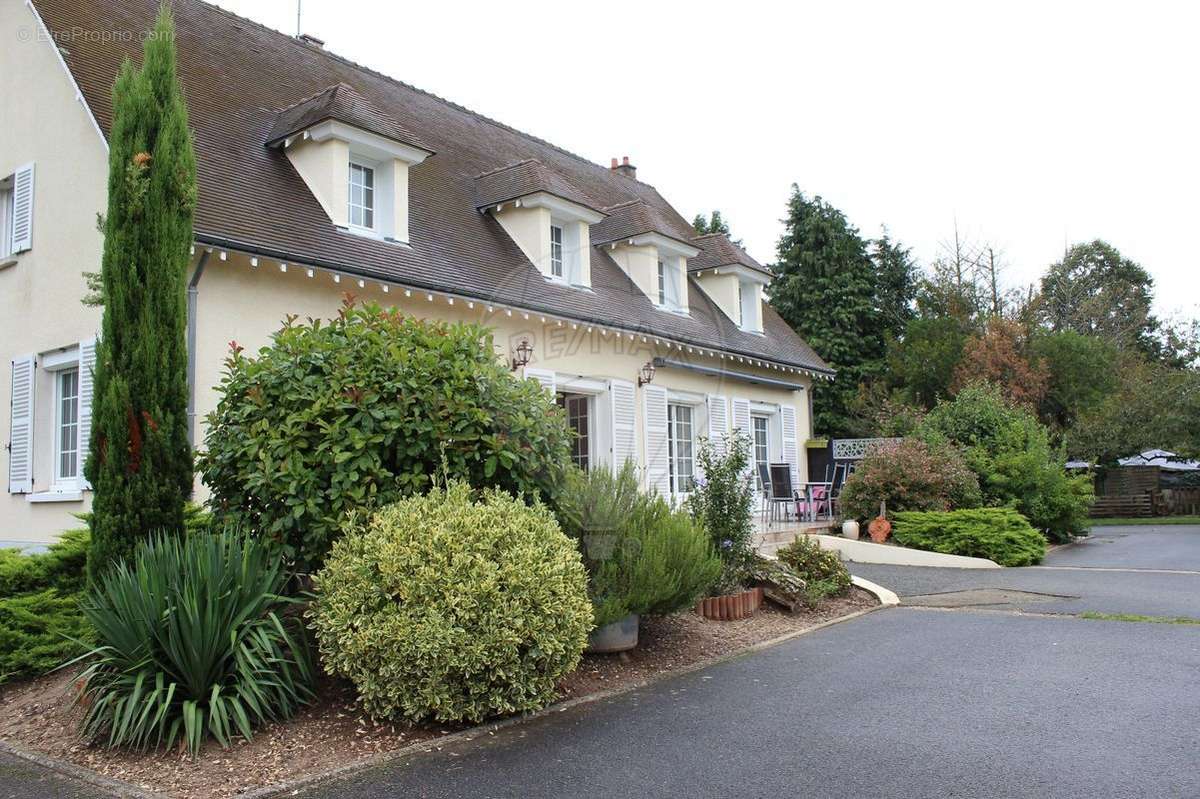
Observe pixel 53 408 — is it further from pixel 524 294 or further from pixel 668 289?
pixel 668 289

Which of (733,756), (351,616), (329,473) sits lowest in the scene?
(733,756)

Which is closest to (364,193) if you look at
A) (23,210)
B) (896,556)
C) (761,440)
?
(23,210)

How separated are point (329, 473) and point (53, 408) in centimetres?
649

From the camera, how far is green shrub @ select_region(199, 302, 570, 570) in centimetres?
527

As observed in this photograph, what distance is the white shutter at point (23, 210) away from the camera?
10.3m

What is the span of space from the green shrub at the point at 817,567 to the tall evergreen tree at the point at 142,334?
18.8 ft

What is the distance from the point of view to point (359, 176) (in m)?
11.6

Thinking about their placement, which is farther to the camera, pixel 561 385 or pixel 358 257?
pixel 561 385

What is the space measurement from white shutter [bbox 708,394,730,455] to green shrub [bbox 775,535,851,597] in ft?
20.2

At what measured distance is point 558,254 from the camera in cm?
1418

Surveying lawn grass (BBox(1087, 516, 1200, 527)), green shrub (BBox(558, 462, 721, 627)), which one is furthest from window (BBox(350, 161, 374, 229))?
lawn grass (BBox(1087, 516, 1200, 527))

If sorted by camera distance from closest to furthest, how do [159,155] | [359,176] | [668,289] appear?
1. [159,155]
2. [359,176]
3. [668,289]

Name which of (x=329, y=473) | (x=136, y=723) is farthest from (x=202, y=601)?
(x=329, y=473)

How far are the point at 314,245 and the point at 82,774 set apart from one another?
668cm
